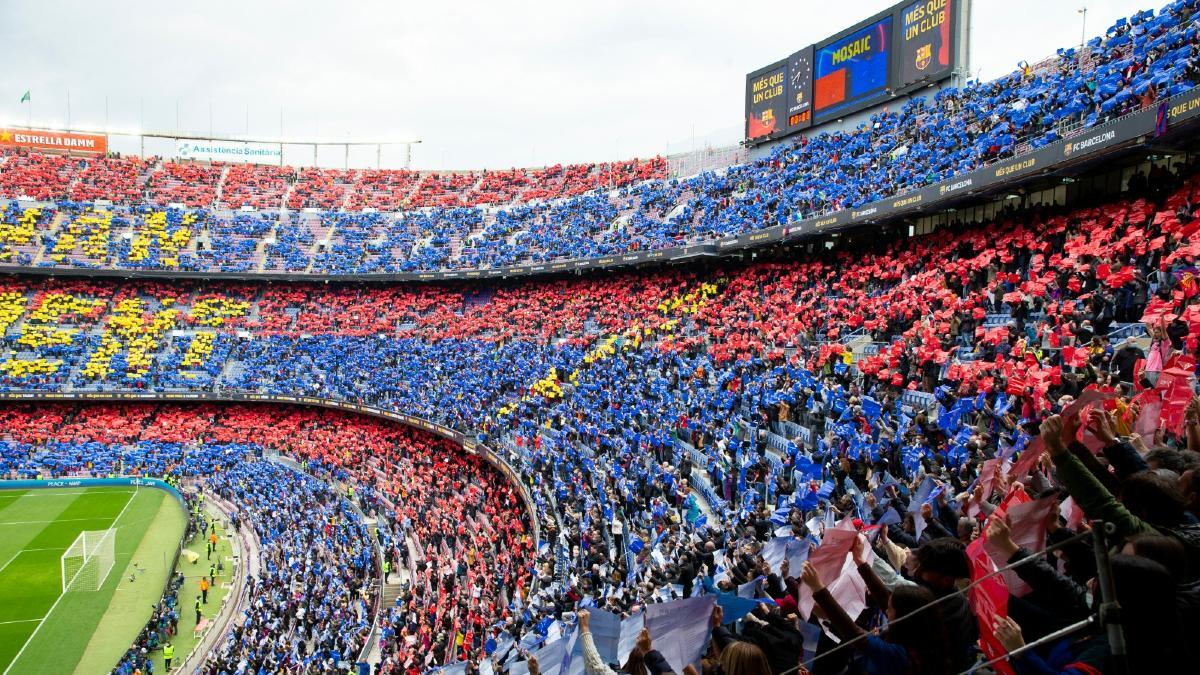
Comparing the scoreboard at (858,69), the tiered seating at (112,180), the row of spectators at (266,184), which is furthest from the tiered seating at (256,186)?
the scoreboard at (858,69)

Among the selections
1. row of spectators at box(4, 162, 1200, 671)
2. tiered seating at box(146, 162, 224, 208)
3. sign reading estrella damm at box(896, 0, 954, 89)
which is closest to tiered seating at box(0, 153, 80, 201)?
tiered seating at box(146, 162, 224, 208)

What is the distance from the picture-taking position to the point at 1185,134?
44.5ft

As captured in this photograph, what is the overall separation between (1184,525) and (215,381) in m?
46.5

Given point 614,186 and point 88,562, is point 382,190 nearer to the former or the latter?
point 614,186

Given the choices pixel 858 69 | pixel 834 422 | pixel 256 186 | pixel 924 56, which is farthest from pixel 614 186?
pixel 834 422

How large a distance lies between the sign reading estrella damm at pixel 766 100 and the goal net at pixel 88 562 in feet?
106

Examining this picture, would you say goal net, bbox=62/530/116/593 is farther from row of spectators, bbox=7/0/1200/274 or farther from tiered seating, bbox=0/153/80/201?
tiered seating, bbox=0/153/80/201

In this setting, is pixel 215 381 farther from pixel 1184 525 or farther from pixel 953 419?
pixel 1184 525

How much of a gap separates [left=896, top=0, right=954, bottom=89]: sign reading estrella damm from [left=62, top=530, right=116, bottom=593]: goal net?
33994 mm

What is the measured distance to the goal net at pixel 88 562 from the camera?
25.1 meters

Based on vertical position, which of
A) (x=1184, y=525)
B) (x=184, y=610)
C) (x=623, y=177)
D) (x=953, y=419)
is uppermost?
(x=623, y=177)

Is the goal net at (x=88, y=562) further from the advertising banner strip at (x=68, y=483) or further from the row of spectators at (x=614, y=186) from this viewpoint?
the row of spectators at (x=614, y=186)

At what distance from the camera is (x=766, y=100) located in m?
36.6

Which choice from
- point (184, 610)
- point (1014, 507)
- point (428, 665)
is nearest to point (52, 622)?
point (184, 610)
